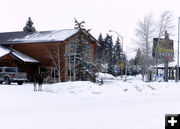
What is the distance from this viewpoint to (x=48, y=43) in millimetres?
44031

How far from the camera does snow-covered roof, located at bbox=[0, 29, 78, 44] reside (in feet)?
145

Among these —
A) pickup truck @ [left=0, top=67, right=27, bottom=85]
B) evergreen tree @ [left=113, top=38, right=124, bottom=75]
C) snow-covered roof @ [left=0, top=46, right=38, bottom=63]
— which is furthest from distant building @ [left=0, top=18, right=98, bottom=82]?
evergreen tree @ [left=113, top=38, right=124, bottom=75]

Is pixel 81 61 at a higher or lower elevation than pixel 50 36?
lower

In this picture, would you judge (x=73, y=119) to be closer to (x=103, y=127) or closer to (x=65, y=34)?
(x=103, y=127)

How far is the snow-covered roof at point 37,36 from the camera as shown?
44156 millimetres

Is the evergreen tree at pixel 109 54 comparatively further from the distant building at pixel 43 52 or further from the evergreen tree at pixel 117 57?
the distant building at pixel 43 52

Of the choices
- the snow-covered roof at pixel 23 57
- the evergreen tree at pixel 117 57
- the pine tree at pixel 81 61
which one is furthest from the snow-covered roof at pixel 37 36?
the evergreen tree at pixel 117 57

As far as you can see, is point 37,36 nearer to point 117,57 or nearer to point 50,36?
point 50,36

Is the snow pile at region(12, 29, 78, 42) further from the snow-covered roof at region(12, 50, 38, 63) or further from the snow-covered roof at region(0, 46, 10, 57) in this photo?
the snow-covered roof at region(0, 46, 10, 57)

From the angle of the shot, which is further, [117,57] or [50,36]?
[117,57]

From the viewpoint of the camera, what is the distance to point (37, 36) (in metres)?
47.4

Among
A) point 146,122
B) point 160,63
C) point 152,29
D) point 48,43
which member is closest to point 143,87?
point 146,122

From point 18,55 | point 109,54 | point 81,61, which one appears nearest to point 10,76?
point 81,61

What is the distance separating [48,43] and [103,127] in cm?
3642
